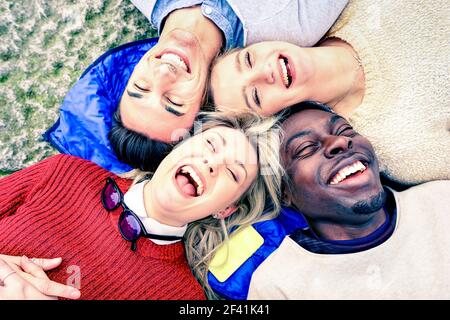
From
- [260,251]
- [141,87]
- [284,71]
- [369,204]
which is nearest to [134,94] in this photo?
[141,87]

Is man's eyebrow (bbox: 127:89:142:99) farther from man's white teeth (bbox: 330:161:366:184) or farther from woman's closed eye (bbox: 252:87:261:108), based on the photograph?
man's white teeth (bbox: 330:161:366:184)

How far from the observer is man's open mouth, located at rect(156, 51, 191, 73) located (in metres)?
1.60

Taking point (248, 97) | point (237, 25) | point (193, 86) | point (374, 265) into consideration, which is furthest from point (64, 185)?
point (374, 265)

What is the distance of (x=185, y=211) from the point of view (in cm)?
155

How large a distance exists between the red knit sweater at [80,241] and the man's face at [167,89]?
11.6 inches

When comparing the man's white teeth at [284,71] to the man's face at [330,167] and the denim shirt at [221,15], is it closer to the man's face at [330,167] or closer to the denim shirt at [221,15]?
the man's face at [330,167]

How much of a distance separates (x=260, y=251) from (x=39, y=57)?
46.8 inches

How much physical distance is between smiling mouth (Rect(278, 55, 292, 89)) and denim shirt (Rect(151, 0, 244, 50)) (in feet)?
0.77

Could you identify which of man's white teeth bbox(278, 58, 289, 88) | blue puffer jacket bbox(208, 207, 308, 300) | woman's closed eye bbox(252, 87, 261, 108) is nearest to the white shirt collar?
blue puffer jacket bbox(208, 207, 308, 300)

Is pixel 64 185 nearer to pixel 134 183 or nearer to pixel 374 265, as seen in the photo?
pixel 134 183

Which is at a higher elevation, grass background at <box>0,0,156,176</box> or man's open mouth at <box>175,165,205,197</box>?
grass background at <box>0,0,156,176</box>

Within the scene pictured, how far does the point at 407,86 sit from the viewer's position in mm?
1646

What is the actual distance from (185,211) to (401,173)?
30.7 inches

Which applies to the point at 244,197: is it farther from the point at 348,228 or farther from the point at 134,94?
the point at 134,94
